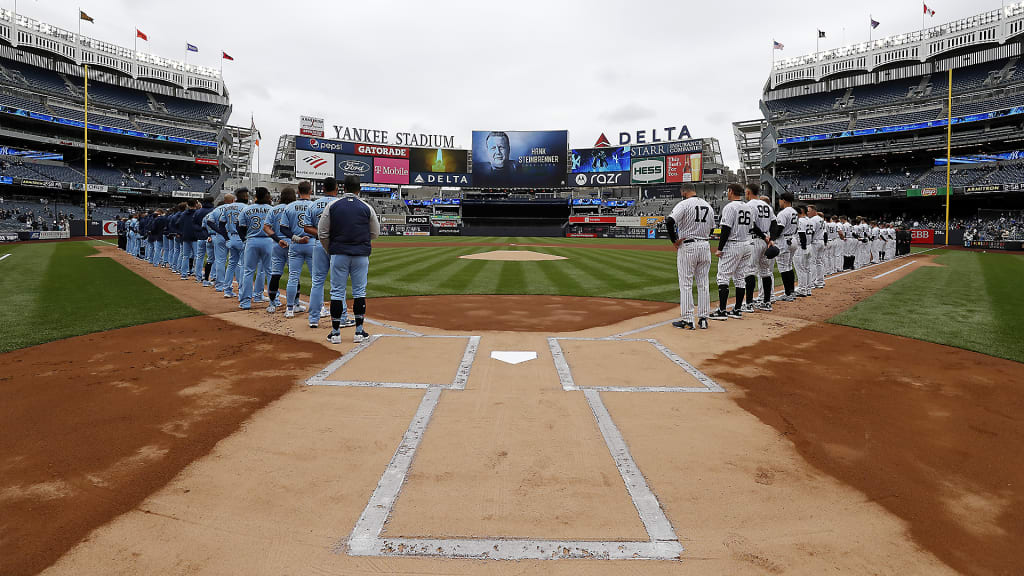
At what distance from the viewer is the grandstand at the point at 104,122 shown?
4375 centimetres

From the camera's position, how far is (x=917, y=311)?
8.22m

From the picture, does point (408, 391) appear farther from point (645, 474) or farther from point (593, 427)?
point (645, 474)

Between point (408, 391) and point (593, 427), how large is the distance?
1594mm

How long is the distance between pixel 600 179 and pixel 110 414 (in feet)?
196

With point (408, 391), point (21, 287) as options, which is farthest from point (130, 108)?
point (408, 391)

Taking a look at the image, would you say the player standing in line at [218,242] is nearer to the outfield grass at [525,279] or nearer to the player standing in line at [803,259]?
the outfield grass at [525,279]

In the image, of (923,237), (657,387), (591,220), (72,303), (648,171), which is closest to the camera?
(657,387)

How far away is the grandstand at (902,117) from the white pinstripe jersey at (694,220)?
44663 mm

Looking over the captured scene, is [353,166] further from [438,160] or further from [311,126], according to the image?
[438,160]

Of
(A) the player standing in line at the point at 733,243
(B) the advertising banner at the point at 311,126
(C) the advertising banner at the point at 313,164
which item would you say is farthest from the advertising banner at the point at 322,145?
(A) the player standing in line at the point at 733,243

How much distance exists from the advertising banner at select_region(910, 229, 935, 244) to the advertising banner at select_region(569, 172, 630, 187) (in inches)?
1130

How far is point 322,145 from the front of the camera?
56.6m

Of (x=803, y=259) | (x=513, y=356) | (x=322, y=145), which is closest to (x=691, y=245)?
(x=513, y=356)

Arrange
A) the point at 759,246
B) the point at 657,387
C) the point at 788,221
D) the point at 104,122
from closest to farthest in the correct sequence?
the point at 657,387, the point at 759,246, the point at 788,221, the point at 104,122
